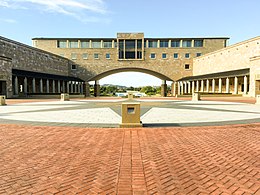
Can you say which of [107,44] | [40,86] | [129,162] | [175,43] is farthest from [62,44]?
[129,162]

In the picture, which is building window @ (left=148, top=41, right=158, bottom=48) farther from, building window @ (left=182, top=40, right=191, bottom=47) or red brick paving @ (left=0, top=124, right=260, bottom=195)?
red brick paving @ (left=0, top=124, right=260, bottom=195)

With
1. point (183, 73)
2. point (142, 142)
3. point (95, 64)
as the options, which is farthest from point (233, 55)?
point (142, 142)

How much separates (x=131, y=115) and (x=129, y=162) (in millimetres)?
4252

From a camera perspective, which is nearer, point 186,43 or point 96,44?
point 186,43

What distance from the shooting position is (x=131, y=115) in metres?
8.69

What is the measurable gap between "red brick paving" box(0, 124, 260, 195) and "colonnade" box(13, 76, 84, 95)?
114 feet

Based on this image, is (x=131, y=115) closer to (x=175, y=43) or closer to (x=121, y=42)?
(x=121, y=42)

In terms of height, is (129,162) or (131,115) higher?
(131,115)

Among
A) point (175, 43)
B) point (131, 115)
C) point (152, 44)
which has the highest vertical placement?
point (175, 43)

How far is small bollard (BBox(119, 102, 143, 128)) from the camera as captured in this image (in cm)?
859

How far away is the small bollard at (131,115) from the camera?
8586 millimetres

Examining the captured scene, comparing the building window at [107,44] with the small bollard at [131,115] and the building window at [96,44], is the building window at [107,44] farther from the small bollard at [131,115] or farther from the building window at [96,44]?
the small bollard at [131,115]

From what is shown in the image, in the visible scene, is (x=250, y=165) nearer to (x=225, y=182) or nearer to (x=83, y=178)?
(x=225, y=182)

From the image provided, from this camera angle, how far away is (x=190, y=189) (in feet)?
10.8
